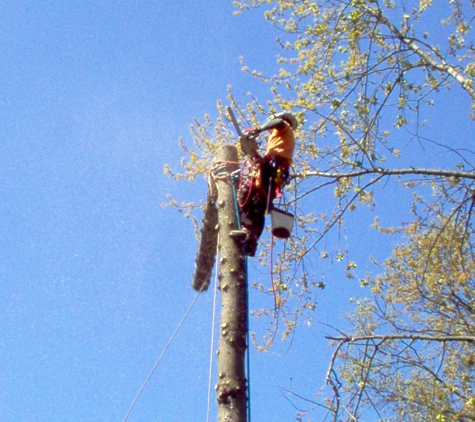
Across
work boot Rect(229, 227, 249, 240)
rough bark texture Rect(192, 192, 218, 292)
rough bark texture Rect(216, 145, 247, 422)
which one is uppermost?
rough bark texture Rect(192, 192, 218, 292)

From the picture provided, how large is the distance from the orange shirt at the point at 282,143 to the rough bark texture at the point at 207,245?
0.61 m

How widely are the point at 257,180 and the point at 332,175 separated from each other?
1397mm

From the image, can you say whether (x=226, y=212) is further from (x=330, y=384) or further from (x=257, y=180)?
(x=330, y=384)

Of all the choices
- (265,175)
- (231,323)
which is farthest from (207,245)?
(231,323)

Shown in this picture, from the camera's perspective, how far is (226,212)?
418 centimetres

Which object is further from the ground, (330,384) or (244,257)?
(244,257)

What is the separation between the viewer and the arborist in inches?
169

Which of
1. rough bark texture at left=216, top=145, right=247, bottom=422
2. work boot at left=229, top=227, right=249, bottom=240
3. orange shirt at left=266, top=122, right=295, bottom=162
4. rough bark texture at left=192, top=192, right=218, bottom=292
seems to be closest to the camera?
rough bark texture at left=216, top=145, right=247, bottom=422

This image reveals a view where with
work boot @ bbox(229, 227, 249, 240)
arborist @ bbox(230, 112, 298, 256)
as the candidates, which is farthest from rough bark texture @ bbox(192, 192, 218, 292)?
work boot @ bbox(229, 227, 249, 240)

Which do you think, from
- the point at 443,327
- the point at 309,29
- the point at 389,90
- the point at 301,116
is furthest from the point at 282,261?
the point at 443,327

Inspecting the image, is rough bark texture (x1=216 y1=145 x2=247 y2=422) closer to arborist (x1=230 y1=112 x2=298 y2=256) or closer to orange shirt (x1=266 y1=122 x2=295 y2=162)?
arborist (x1=230 y1=112 x2=298 y2=256)

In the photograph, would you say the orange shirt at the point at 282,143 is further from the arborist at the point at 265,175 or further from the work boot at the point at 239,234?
the work boot at the point at 239,234

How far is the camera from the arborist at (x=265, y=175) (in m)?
4.30

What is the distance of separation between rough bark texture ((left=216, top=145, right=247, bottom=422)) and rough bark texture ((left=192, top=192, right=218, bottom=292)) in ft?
0.98
